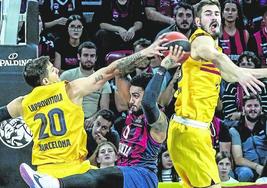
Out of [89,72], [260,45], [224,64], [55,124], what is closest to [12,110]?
[55,124]

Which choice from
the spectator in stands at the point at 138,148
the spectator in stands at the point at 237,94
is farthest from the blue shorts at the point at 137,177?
the spectator in stands at the point at 237,94

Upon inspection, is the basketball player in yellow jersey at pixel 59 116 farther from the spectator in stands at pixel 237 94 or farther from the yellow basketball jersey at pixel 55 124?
the spectator in stands at pixel 237 94

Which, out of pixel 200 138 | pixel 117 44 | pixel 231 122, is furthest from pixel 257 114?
pixel 200 138

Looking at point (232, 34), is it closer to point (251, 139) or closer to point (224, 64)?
point (251, 139)

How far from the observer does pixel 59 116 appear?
28.6ft

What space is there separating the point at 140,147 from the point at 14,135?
64.4 inches

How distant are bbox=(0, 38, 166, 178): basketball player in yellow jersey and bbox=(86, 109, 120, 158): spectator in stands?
2.81 meters

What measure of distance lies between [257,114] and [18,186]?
3776 millimetres

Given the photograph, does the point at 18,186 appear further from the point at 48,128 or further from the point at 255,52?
the point at 255,52

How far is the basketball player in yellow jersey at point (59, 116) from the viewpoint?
343 inches

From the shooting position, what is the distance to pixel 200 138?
8.98 m

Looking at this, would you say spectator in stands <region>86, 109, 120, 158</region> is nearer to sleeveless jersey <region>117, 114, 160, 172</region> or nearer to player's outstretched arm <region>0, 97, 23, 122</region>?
sleeveless jersey <region>117, 114, 160, 172</region>

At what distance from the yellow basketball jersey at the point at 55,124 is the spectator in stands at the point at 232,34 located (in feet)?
16.6

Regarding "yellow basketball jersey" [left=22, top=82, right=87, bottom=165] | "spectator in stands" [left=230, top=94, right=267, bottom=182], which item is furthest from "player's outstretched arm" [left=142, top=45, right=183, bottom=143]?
"spectator in stands" [left=230, top=94, right=267, bottom=182]
